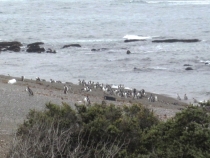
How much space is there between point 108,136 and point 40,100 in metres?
10.9

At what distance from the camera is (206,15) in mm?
69000

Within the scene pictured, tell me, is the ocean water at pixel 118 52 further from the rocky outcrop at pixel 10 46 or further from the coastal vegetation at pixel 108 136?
the coastal vegetation at pixel 108 136

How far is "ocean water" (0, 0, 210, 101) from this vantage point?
3023cm

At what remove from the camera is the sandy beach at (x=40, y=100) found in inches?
658

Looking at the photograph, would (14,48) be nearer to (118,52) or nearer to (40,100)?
(118,52)

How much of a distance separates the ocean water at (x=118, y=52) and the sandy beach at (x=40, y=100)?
3156 millimetres

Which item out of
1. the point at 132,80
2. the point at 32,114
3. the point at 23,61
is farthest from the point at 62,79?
the point at 32,114

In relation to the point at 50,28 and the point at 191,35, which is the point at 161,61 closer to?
the point at 191,35

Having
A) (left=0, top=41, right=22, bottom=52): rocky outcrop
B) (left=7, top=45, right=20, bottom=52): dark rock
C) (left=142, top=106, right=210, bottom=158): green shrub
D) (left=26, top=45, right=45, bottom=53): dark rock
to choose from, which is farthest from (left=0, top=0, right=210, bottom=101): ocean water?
(left=142, top=106, right=210, bottom=158): green shrub

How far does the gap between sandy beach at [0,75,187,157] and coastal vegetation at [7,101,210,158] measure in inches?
126

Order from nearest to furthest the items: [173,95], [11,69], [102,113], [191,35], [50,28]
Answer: [102,113], [173,95], [11,69], [191,35], [50,28]

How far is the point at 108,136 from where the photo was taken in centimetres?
998

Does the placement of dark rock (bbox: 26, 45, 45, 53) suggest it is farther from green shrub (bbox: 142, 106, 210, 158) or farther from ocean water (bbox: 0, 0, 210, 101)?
green shrub (bbox: 142, 106, 210, 158)

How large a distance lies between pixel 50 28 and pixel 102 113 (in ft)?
160
